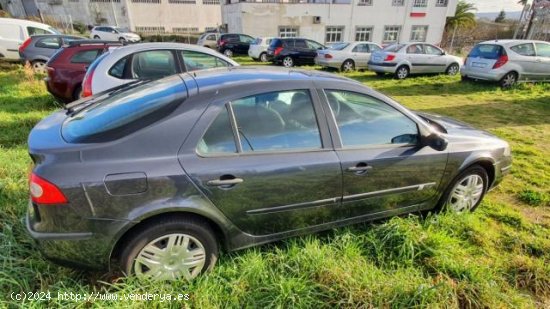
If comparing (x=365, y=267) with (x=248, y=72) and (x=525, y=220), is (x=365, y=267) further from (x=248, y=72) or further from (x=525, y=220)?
(x=525, y=220)

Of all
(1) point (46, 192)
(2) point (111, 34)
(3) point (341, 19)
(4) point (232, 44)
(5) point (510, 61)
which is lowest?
(4) point (232, 44)

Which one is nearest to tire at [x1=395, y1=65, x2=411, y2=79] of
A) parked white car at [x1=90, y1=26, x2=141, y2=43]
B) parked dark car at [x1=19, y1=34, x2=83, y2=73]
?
parked dark car at [x1=19, y1=34, x2=83, y2=73]

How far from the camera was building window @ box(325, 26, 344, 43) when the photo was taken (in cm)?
2936

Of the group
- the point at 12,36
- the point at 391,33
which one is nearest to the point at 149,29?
the point at 391,33

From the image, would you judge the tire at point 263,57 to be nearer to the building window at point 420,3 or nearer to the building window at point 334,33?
the building window at point 334,33

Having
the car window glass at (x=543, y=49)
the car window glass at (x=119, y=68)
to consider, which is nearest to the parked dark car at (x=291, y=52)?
the car window glass at (x=543, y=49)

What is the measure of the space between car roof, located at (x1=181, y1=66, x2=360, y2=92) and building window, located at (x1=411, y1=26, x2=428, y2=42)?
109ft

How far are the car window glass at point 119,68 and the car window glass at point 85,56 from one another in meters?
2.66

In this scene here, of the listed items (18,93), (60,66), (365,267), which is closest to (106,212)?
(365,267)

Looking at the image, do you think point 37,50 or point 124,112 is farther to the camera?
point 37,50

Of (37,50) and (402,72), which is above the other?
(37,50)

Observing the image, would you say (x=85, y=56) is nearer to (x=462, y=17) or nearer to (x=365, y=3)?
(x=365, y=3)

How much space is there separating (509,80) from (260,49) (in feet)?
39.4

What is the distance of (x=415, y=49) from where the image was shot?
1275cm
